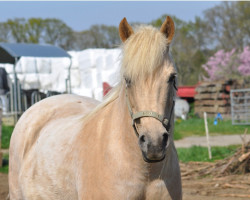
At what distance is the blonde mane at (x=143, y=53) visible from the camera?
2.49 metres

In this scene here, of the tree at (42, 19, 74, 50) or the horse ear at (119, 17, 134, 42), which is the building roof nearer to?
the horse ear at (119, 17, 134, 42)

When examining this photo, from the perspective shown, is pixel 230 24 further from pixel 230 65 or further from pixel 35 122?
pixel 35 122

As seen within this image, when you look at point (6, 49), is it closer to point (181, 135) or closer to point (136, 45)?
point (181, 135)

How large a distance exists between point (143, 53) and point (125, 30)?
1.04 ft

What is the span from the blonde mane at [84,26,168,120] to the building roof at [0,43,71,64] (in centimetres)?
1141

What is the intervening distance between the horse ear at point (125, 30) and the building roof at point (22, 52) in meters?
11.3

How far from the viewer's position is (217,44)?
36562mm

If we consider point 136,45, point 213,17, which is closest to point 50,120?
point 136,45

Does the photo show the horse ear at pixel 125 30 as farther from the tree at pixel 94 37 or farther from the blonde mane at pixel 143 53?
the tree at pixel 94 37

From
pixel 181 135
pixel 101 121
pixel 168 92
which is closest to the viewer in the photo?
pixel 168 92

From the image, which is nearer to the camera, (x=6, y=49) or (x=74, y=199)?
(x=74, y=199)

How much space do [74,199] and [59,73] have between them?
20174mm

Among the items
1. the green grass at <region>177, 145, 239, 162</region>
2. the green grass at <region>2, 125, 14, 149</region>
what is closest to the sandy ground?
the green grass at <region>177, 145, 239, 162</region>

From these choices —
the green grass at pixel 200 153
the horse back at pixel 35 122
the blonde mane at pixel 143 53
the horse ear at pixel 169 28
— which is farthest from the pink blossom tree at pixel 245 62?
the blonde mane at pixel 143 53
